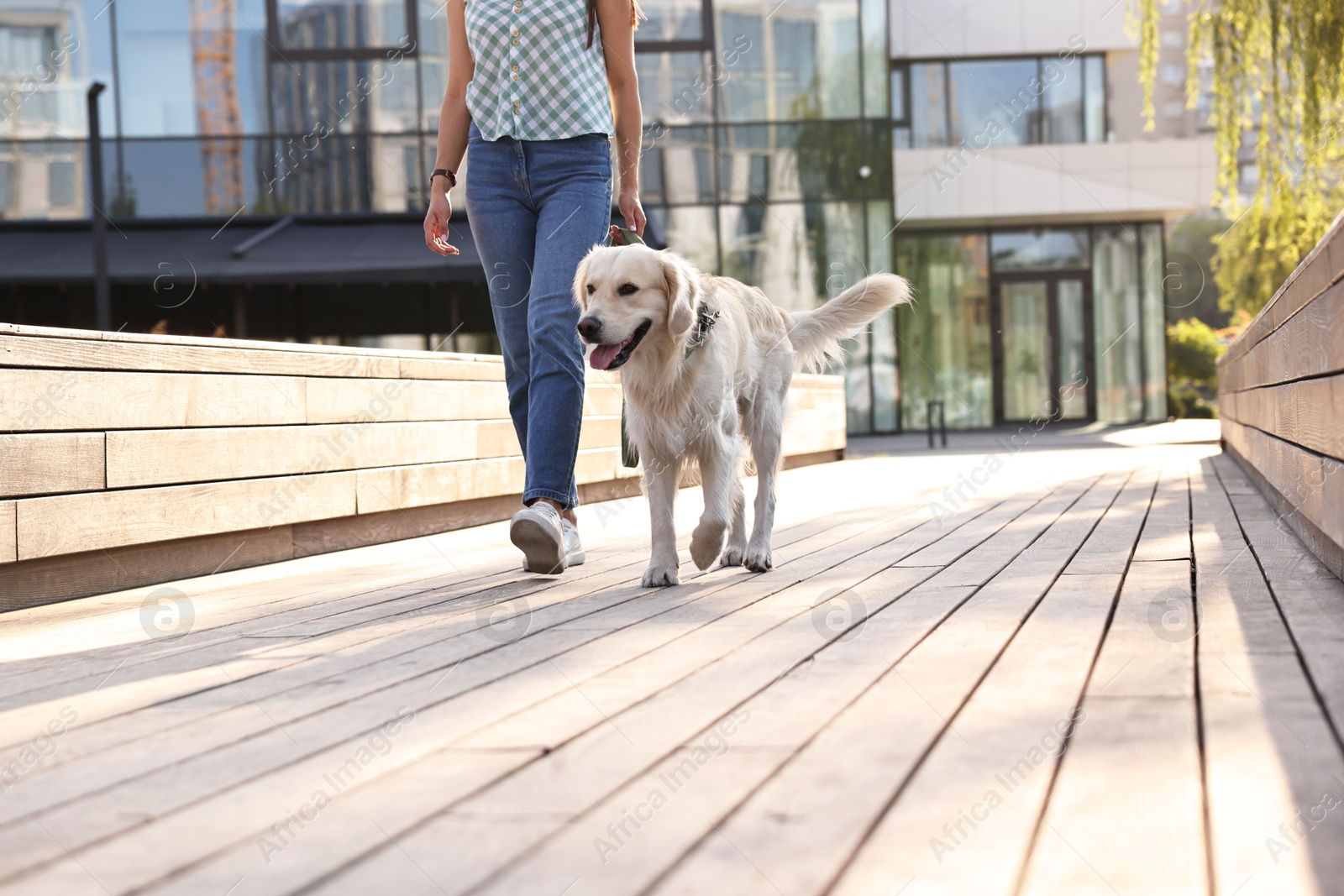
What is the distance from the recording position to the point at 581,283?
3.88m

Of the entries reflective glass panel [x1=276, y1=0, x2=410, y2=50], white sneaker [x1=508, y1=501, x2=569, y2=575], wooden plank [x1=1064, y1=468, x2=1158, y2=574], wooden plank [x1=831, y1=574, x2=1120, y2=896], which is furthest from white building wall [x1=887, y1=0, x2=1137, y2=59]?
wooden plank [x1=831, y1=574, x2=1120, y2=896]

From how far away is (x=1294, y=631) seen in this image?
2.54 metres

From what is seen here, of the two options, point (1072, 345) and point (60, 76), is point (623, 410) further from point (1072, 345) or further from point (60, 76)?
point (1072, 345)

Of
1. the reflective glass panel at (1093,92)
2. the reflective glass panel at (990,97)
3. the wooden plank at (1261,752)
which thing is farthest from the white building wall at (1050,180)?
the wooden plank at (1261,752)

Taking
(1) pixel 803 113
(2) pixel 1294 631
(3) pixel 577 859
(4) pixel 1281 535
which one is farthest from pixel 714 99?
(3) pixel 577 859

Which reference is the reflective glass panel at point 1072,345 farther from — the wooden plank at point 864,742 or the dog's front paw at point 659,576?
the wooden plank at point 864,742

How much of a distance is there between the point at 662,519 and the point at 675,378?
0.44 metres

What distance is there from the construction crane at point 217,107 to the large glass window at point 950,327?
10.5 m

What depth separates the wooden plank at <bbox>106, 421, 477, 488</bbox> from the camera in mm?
4164

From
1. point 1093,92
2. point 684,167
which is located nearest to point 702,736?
point 684,167

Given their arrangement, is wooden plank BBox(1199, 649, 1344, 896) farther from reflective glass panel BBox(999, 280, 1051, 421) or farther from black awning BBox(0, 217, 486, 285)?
reflective glass panel BBox(999, 280, 1051, 421)

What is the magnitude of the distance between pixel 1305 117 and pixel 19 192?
48.4ft

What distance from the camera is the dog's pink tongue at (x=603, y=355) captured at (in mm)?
3721

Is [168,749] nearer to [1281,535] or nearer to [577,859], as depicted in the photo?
[577,859]
